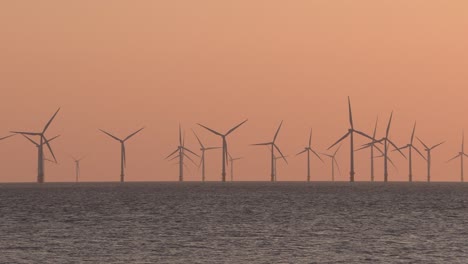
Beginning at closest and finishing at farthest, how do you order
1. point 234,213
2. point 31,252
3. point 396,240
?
point 31,252 → point 396,240 → point 234,213

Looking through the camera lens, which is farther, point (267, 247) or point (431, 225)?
point (431, 225)

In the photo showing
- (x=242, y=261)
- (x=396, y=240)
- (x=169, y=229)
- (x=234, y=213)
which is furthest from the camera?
(x=234, y=213)

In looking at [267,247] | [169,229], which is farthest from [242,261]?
[169,229]

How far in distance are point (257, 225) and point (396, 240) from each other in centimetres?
2373

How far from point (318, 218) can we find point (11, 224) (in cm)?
3807

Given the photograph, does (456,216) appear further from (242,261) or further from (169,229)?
(242,261)

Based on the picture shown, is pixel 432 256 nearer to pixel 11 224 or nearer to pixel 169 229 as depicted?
pixel 169 229

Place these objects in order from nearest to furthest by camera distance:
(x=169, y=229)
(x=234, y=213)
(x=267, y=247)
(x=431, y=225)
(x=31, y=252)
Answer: (x=31, y=252) < (x=267, y=247) < (x=169, y=229) < (x=431, y=225) < (x=234, y=213)

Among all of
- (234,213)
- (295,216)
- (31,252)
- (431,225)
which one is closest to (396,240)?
(431,225)

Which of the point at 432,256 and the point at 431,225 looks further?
the point at 431,225

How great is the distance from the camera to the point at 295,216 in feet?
410

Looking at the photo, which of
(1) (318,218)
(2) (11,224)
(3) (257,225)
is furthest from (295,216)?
(2) (11,224)

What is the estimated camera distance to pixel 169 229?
324 ft

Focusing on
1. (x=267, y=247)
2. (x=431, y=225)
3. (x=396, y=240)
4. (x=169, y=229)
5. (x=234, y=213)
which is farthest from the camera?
(x=234, y=213)
